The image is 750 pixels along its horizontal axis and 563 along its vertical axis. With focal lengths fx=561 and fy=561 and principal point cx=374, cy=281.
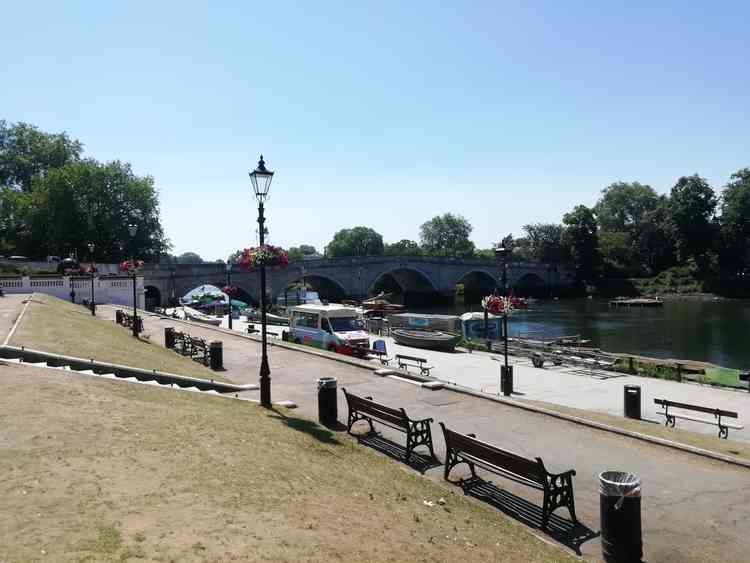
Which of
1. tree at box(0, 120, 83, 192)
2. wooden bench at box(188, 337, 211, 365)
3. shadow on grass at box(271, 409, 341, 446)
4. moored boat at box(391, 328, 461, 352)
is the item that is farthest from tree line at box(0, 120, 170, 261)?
shadow on grass at box(271, 409, 341, 446)

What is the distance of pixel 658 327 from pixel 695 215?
57101mm

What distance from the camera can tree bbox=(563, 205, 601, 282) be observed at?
108 m

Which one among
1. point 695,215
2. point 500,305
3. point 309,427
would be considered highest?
point 695,215

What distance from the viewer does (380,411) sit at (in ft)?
35.3

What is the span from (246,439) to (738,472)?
318 inches

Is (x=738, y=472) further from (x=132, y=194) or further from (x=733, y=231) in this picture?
(x=733, y=231)

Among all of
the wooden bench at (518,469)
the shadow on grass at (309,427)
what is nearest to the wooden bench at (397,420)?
the shadow on grass at (309,427)

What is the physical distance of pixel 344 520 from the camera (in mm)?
6379

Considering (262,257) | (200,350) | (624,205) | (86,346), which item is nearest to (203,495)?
(262,257)

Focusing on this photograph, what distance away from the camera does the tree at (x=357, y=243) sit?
141625 millimetres

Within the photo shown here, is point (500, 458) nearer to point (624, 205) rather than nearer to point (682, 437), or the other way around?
point (682, 437)

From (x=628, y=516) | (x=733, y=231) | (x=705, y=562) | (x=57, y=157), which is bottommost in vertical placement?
(x=705, y=562)

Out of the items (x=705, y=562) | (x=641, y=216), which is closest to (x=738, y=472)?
(x=705, y=562)

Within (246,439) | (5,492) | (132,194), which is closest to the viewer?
(5,492)
